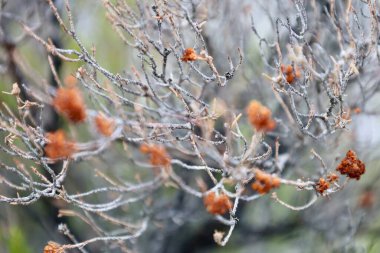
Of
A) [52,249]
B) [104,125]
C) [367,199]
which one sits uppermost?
[104,125]

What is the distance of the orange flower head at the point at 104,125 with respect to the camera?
8.14 ft

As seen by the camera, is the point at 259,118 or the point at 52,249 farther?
the point at 52,249

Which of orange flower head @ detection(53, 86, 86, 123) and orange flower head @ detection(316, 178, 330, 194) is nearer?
orange flower head @ detection(53, 86, 86, 123)

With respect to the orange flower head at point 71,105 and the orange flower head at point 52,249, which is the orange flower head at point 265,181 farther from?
the orange flower head at point 52,249

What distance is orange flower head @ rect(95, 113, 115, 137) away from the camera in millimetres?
2481

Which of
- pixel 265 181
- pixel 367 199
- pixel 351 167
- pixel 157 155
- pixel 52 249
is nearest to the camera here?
pixel 265 181

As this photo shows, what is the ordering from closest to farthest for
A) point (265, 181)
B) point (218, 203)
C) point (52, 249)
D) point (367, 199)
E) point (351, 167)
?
point (265, 181), point (218, 203), point (351, 167), point (52, 249), point (367, 199)

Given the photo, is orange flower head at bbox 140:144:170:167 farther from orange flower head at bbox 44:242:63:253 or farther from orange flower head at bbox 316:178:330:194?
orange flower head at bbox 316:178:330:194

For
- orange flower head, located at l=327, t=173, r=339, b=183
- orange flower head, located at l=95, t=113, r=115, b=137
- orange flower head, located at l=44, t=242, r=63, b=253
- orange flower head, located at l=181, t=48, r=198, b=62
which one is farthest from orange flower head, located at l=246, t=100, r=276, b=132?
orange flower head, located at l=44, t=242, r=63, b=253

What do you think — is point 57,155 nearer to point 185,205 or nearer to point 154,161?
point 154,161

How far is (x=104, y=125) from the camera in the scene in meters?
2.48

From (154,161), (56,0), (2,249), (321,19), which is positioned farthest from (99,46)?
(154,161)

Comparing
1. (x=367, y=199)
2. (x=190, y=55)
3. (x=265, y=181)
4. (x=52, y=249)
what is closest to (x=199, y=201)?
(x=367, y=199)

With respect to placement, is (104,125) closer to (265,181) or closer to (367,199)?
(265,181)
